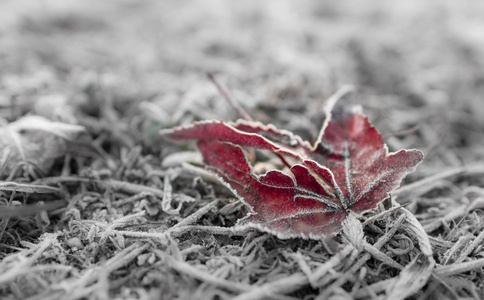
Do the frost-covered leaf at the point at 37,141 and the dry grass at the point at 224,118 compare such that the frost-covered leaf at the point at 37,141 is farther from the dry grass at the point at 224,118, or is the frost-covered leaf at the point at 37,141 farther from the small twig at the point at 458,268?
the small twig at the point at 458,268

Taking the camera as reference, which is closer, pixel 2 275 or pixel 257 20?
pixel 2 275

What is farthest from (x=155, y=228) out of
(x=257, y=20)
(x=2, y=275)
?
(x=257, y=20)

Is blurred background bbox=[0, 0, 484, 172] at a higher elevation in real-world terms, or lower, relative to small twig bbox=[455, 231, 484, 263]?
higher

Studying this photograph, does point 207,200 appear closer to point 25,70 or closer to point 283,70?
point 283,70

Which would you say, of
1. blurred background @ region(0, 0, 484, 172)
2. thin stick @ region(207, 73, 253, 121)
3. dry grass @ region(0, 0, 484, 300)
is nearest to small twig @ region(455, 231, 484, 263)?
dry grass @ region(0, 0, 484, 300)

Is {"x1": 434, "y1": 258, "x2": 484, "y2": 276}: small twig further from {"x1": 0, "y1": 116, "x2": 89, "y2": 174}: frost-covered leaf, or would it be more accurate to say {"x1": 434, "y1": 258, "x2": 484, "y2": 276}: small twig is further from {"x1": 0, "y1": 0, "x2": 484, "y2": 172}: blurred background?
{"x1": 0, "y1": 116, "x2": 89, "y2": 174}: frost-covered leaf

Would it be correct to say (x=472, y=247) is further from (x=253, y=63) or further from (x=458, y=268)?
(x=253, y=63)
